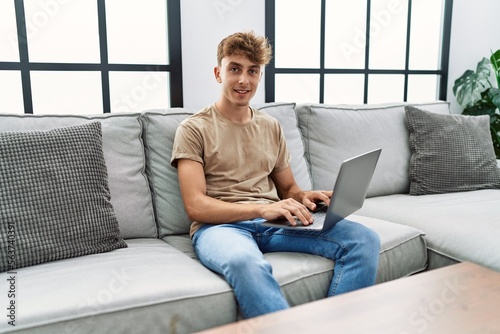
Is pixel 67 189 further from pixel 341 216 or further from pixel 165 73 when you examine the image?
pixel 165 73

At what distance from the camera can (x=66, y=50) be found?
206cm

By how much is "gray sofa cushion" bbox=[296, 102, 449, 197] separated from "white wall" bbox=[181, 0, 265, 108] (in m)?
0.48

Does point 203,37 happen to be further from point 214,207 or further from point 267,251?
point 267,251

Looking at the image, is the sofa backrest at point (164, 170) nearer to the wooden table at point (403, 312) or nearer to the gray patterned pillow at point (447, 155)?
the wooden table at point (403, 312)

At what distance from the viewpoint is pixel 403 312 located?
95cm

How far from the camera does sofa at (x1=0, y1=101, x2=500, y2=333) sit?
114cm

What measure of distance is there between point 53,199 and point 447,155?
1714 millimetres

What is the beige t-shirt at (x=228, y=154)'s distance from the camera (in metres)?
1.60

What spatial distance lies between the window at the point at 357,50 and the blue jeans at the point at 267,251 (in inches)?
47.2

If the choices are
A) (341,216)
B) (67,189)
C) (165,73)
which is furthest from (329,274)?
(165,73)

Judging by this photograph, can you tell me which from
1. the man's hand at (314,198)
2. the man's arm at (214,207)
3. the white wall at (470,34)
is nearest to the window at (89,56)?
the man's arm at (214,207)

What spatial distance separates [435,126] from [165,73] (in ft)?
4.37

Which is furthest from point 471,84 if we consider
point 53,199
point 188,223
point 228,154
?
point 53,199

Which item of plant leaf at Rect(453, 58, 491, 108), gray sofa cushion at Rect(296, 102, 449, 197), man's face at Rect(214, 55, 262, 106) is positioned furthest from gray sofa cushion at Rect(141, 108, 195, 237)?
plant leaf at Rect(453, 58, 491, 108)
